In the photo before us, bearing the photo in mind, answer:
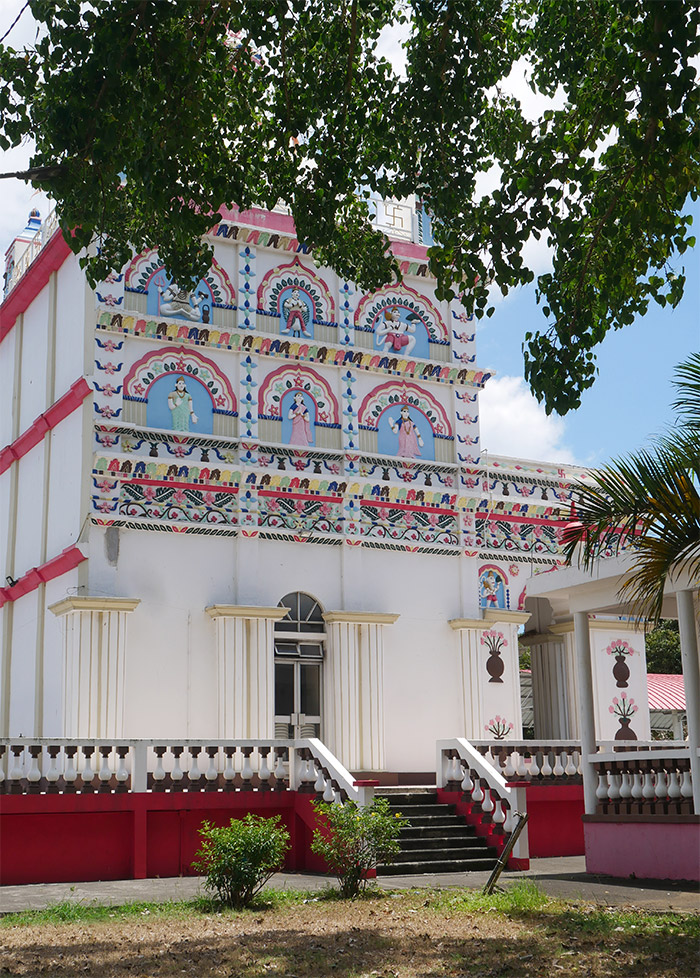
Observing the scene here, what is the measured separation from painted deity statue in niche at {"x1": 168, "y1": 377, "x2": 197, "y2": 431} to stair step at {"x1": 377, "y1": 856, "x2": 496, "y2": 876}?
8153 millimetres

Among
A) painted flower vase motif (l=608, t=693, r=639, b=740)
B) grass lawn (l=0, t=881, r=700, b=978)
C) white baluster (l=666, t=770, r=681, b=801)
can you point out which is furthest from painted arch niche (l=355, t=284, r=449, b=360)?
grass lawn (l=0, t=881, r=700, b=978)

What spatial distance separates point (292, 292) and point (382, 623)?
238 inches

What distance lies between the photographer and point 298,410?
833 inches

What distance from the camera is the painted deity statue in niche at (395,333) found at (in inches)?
880

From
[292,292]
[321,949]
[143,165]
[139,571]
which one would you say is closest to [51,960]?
[321,949]

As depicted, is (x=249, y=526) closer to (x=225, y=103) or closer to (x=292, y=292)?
(x=292, y=292)

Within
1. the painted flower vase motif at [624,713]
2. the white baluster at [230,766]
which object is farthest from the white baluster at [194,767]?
the painted flower vase motif at [624,713]

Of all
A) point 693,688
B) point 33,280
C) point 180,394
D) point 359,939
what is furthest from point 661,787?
point 33,280

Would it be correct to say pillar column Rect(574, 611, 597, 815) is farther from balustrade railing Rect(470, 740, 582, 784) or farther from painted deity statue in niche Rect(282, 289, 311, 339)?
painted deity statue in niche Rect(282, 289, 311, 339)

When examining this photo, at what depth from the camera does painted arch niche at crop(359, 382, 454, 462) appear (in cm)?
2186

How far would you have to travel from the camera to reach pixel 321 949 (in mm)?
9180

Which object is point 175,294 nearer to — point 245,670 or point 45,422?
point 45,422

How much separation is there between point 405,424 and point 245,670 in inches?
220

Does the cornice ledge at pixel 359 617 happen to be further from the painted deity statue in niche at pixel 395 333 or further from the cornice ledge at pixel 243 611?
the painted deity statue in niche at pixel 395 333
